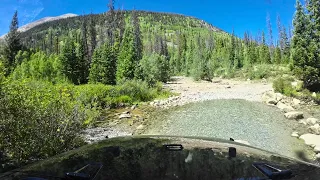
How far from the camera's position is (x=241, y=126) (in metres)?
15.5

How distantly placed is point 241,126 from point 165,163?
14481 millimetres

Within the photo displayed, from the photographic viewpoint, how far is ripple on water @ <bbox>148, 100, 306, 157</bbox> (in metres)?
12.4

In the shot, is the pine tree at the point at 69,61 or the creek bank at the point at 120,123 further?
the pine tree at the point at 69,61

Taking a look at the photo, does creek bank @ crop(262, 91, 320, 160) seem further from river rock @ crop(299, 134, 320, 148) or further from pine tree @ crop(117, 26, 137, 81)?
pine tree @ crop(117, 26, 137, 81)

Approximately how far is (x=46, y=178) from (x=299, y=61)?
101 ft

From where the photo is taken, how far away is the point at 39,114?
659cm

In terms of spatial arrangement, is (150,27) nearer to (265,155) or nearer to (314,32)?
(314,32)

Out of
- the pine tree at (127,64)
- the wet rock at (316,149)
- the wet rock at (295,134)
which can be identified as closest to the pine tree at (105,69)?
the pine tree at (127,64)

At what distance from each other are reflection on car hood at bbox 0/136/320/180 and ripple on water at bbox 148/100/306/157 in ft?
32.6

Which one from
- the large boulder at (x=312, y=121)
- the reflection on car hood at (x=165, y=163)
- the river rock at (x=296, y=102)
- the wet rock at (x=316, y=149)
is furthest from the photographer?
the river rock at (x=296, y=102)

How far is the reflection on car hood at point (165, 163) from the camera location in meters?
1.62

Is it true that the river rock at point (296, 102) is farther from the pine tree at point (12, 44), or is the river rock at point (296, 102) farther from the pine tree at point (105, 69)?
the pine tree at point (12, 44)

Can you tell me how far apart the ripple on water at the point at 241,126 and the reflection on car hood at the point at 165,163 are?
993 cm

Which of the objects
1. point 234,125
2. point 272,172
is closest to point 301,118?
point 234,125
